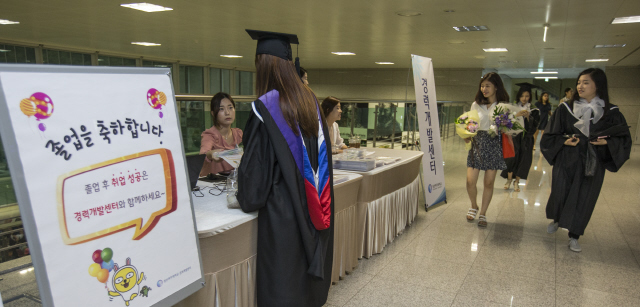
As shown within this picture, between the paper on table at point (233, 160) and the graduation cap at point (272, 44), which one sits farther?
the paper on table at point (233, 160)

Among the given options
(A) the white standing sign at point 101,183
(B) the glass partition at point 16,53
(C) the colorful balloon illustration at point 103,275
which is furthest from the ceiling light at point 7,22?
(C) the colorful balloon illustration at point 103,275

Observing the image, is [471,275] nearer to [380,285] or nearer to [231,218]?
[380,285]

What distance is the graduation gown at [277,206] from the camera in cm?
192

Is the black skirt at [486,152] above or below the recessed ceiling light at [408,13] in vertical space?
below

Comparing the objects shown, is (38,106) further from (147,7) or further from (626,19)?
(626,19)

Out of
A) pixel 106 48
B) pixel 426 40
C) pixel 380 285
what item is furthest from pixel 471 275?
pixel 106 48

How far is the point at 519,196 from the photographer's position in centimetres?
604

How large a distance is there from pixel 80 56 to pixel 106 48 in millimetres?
1110

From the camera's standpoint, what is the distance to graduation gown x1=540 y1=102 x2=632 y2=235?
3.67m

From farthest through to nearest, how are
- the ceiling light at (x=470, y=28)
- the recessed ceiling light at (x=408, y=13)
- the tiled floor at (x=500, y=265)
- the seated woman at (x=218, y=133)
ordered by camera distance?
the ceiling light at (x=470, y=28)
the recessed ceiling light at (x=408, y=13)
the seated woman at (x=218, y=133)
the tiled floor at (x=500, y=265)

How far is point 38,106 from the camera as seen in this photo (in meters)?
1.15

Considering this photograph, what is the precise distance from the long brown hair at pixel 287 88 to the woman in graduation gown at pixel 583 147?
2.86 m

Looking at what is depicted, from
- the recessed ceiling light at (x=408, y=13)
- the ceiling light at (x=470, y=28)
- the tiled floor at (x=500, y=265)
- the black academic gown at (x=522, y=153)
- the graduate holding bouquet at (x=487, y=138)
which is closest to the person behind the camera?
the tiled floor at (x=500, y=265)

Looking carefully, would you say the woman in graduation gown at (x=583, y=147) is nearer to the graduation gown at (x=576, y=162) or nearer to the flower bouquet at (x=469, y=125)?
the graduation gown at (x=576, y=162)
